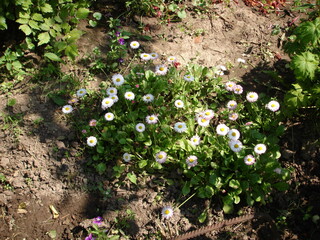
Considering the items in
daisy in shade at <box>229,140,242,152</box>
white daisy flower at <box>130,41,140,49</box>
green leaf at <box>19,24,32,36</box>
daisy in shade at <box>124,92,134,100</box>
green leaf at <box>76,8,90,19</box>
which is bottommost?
daisy in shade at <box>124,92,134,100</box>

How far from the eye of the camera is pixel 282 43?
13.1ft

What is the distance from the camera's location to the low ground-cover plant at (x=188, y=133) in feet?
8.80

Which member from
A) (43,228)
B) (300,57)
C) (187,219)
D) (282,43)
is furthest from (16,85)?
(282,43)

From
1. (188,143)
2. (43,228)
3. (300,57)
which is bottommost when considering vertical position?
(43,228)

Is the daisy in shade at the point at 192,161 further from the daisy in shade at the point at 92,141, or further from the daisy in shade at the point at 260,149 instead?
the daisy in shade at the point at 92,141

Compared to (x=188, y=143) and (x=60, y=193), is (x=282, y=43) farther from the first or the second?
(x=60, y=193)

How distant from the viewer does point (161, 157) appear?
269 centimetres

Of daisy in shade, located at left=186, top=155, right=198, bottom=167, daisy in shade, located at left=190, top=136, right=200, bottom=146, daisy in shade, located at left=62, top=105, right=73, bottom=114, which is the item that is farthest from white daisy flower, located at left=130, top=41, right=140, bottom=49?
daisy in shade, located at left=186, top=155, right=198, bottom=167

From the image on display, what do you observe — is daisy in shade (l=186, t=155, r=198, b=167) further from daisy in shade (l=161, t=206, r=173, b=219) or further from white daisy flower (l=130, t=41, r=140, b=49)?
white daisy flower (l=130, t=41, r=140, b=49)

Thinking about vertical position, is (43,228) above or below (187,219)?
below

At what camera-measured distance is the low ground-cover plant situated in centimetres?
268

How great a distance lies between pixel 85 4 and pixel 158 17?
962mm

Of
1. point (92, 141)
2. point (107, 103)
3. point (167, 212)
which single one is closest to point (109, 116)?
point (107, 103)

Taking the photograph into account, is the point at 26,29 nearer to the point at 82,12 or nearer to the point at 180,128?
the point at 82,12
